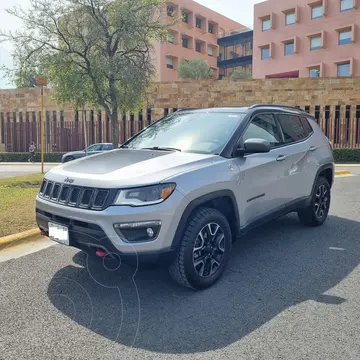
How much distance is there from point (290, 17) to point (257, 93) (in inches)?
975

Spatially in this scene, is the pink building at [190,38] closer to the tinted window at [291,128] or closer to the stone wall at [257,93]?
the stone wall at [257,93]

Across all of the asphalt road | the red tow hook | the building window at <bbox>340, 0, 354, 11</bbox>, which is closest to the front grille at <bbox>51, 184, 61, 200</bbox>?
the red tow hook

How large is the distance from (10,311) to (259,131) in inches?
128

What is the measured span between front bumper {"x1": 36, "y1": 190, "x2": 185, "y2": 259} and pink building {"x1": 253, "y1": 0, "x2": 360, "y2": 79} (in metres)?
43.1

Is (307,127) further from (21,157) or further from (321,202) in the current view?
(21,157)

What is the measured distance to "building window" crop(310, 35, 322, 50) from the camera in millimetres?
42856

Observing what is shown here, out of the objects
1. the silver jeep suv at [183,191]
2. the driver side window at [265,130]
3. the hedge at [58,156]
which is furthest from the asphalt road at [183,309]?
the hedge at [58,156]

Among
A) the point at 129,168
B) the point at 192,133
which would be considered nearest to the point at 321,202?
the point at 192,133

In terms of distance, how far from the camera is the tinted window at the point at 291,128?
516cm

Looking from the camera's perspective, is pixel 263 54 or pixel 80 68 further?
pixel 263 54

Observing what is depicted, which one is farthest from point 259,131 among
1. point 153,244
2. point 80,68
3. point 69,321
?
point 80,68

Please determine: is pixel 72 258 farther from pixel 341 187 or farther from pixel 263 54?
pixel 263 54

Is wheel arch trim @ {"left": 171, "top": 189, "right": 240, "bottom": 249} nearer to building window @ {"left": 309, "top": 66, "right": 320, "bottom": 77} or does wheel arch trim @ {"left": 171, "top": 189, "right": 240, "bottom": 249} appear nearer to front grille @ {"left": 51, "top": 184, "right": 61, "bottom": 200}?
front grille @ {"left": 51, "top": 184, "right": 61, "bottom": 200}

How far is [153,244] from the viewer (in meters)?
3.17
